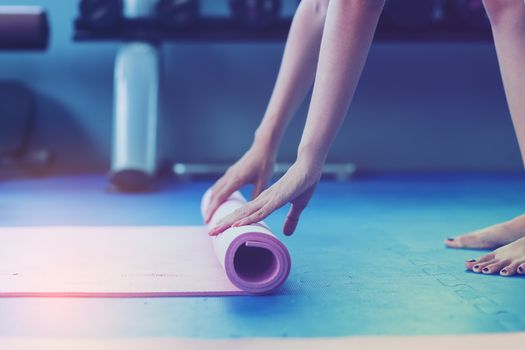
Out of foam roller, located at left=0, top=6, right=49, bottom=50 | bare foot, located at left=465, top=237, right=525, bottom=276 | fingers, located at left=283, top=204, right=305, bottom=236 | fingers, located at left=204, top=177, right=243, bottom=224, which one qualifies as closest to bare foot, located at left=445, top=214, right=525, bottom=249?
A: bare foot, located at left=465, top=237, right=525, bottom=276

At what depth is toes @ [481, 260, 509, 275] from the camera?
1337mm

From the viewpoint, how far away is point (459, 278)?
1320 millimetres

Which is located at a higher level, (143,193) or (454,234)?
(454,234)

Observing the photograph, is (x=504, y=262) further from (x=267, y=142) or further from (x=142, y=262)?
(x=142, y=262)

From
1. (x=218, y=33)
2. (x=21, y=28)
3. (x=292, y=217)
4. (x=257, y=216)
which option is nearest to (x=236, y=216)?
(x=257, y=216)

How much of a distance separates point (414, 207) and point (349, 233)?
0.56 m

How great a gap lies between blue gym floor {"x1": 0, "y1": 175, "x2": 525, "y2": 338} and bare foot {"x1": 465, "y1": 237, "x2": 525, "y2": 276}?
0.03 metres

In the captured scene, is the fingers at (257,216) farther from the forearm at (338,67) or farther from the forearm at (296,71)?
the forearm at (296,71)

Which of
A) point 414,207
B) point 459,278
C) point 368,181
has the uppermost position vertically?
point 459,278

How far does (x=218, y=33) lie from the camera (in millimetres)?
3025

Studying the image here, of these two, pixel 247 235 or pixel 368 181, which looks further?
pixel 368 181

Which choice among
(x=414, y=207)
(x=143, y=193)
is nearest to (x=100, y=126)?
(x=143, y=193)

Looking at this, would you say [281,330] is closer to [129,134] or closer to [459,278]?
[459,278]

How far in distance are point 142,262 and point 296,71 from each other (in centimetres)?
62
